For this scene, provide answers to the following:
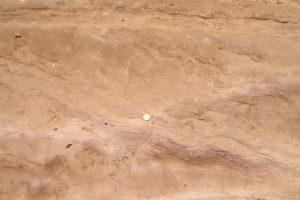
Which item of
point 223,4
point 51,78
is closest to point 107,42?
point 51,78

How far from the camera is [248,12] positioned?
238 centimetres

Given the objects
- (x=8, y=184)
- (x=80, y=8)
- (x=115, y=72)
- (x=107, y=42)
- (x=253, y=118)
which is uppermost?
(x=80, y=8)

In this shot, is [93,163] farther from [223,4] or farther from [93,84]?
[223,4]

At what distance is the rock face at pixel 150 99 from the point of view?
236 centimetres

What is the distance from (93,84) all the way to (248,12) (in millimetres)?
998

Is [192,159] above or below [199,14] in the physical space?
below

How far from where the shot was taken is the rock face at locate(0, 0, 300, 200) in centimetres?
236

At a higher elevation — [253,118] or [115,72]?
[115,72]

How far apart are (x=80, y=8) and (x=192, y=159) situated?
111 centimetres

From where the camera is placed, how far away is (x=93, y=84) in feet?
7.98

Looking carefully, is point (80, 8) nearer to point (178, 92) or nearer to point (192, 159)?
point (178, 92)

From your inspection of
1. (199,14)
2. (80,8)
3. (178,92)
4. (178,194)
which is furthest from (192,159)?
(80,8)

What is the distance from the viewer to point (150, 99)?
7.92 feet

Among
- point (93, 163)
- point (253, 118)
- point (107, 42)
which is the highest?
Answer: point (107, 42)
